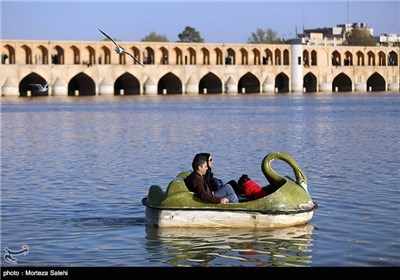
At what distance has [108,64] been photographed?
5653cm

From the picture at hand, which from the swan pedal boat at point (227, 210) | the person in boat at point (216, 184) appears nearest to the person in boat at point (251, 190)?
the person in boat at point (216, 184)

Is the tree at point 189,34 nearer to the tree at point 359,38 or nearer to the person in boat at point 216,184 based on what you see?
the tree at point 359,38

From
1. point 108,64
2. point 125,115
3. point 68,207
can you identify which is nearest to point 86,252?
point 68,207

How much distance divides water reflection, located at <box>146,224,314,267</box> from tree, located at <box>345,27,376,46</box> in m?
78.8

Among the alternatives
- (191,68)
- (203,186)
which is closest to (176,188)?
(203,186)

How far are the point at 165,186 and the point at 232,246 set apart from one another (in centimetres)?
430

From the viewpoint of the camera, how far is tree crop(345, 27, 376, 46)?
283 feet

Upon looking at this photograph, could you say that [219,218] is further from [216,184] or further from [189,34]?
[189,34]

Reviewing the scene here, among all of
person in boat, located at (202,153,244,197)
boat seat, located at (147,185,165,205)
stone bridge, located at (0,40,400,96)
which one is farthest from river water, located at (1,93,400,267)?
stone bridge, located at (0,40,400,96)

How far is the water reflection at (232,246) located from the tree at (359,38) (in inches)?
3101

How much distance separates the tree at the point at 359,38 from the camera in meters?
86.4

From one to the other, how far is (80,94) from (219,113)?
26685mm

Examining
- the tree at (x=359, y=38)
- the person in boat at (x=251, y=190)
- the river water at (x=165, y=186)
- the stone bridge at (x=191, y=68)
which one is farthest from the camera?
the tree at (x=359, y=38)
